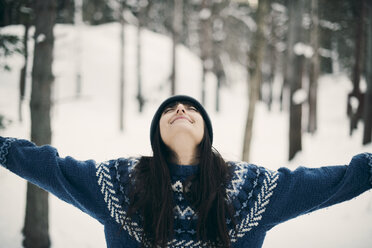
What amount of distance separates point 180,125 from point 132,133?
10.4 meters

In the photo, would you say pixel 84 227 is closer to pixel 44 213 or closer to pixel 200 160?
pixel 44 213

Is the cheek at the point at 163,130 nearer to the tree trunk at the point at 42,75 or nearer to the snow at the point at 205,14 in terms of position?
the tree trunk at the point at 42,75

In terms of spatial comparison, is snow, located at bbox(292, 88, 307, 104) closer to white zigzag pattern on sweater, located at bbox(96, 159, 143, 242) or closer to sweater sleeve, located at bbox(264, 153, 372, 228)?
sweater sleeve, located at bbox(264, 153, 372, 228)

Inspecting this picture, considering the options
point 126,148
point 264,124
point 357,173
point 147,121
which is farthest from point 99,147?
point 264,124

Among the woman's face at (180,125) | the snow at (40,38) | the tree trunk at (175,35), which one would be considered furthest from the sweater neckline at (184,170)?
the tree trunk at (175,35)

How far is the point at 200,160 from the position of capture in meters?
1.91

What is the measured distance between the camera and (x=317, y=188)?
1.72 meters

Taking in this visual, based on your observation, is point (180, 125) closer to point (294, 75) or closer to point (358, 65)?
point (294, 75)

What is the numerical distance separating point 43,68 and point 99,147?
6259 mm

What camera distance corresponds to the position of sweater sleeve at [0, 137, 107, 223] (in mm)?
1777

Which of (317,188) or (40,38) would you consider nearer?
(317,188)

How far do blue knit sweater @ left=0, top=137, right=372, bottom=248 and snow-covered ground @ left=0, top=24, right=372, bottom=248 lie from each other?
2690 mm

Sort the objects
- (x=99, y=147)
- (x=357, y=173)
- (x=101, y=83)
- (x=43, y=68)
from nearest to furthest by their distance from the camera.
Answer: (x=357, y=173) → (x=43, y=68) → (x=99, y=147) → (x=101, y=83)

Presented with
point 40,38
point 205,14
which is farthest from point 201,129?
→ point 205,14
